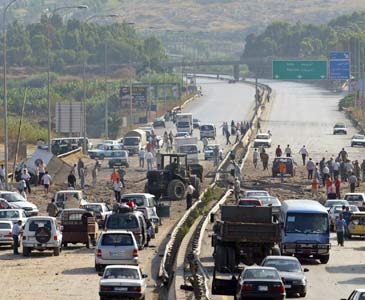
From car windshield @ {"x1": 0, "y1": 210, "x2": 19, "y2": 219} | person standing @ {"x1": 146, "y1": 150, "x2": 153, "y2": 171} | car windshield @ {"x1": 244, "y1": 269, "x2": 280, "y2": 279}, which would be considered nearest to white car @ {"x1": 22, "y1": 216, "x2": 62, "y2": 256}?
car windshield @ {"x1": 0, "y1": 210, "x2": 19, "y2": 219}

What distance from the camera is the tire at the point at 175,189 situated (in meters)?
60.6

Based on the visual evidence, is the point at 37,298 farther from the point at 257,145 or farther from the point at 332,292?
the point at 257,145

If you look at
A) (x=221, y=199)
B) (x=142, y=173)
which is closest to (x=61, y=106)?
(x=142, y=173)

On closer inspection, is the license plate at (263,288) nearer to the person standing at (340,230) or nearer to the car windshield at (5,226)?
the person standing at (340,230)

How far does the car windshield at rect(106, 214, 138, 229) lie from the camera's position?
139 ft

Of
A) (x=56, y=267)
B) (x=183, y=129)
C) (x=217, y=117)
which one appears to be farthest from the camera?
(x=217, y=117)

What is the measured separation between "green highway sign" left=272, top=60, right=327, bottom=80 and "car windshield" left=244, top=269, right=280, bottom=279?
105304 mm

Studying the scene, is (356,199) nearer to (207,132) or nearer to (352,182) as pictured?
(352,182)

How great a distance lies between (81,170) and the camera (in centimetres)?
6681

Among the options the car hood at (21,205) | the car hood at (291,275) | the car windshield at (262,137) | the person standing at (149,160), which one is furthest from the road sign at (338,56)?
the car hood at (291,275)

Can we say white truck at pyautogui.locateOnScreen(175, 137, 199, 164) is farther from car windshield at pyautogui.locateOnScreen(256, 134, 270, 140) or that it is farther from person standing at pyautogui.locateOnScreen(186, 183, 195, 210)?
person standing at pyautogui.locateOnScreen(186, 183, 195, 210)

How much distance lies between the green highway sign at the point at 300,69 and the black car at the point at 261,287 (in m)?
106

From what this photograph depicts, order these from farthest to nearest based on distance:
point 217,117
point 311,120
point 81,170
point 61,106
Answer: point 217,117 < point 311,120 < point 61,106 < point 81,170

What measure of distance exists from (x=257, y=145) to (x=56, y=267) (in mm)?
54972
